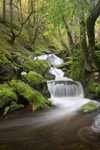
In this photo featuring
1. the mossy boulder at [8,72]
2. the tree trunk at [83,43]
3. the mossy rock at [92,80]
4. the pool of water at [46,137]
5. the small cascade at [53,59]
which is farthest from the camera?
the small cascade at [53,59]

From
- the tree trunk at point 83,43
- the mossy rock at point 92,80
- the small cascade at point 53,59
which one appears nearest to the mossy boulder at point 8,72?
the tree trunk at point 83,43

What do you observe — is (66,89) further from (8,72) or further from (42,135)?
(42,135)

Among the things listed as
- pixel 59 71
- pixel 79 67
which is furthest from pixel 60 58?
pixel 79 67

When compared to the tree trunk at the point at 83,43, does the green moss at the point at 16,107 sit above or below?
below

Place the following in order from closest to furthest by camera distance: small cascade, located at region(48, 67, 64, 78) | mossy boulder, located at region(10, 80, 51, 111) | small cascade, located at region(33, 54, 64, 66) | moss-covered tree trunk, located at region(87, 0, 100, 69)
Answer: mossy boulder, located at region(10, 80, 51, 111)
moss-covered tree trunk, located at region(87, 0, 100, 69)
small cascade, located at region(48, 67, 64, 78)
small cascade, located at region(33, 54, 64, 66)

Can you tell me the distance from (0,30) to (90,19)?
41.8 feet

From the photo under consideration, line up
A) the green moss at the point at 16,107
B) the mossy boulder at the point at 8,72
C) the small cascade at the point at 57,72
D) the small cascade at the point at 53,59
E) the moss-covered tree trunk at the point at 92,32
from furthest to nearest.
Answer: the small cascade at the point at 53,59 → the small cascade at the point at 57,72 → the mossy boulder at the point at 8,72 → the moss-covered tree trunk at the point at 92,32 → the green moss at the point at 16,107

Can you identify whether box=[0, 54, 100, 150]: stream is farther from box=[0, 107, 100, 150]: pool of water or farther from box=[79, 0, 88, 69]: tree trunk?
box=[79, 0, 88, 69]: tree trunk

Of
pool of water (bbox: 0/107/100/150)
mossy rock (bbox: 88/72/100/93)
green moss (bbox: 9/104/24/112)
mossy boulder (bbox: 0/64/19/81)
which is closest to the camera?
pool of water (bbox: 0/107/100/150)

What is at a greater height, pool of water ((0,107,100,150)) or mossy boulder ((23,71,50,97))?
mossy boulder ((23,71,50,97))

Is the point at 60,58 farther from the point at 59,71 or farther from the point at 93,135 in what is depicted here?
the point at 93,135

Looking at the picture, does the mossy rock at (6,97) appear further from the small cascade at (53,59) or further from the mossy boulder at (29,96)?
the small cascade at (53,59)

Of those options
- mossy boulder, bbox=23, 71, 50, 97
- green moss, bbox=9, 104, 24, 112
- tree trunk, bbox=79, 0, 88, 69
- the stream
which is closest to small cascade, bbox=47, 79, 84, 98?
mossy boulder, bbox=23, 71, 50, 97

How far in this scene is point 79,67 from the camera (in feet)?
27.7
